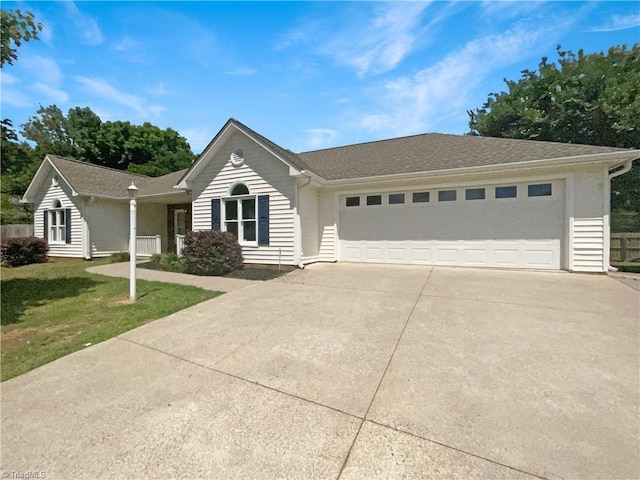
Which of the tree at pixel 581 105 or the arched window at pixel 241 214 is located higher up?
the tree at pixel 581 105

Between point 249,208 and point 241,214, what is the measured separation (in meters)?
0.39

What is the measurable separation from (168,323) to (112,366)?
127 cm

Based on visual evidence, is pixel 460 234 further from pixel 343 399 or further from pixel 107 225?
pixel 107 225

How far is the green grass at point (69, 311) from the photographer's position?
11.4 feet

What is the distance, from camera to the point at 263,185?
9.34m

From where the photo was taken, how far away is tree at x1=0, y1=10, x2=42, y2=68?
4.96 meters

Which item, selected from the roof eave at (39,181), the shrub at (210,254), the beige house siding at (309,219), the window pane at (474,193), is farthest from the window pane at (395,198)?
the roof eave at (39,181)

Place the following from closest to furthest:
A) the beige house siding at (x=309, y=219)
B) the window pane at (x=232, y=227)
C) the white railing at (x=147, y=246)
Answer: the beige house siding at (x=309, y=219), the window pane at (x=232, y=227), the white railing at (x=147, y=246)

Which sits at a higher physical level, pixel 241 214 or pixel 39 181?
pixel 39 181

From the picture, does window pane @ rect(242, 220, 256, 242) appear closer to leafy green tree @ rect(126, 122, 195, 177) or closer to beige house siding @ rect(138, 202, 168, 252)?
beige house siding @ rect(138, 202, 168, 252)

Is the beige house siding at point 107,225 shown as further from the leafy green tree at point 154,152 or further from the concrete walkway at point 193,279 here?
the leafy green tree at point 154,152

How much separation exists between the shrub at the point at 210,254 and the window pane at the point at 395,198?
5651mm

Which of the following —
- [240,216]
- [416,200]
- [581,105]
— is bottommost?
[240,216]

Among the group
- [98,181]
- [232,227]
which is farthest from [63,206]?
[232,227]
